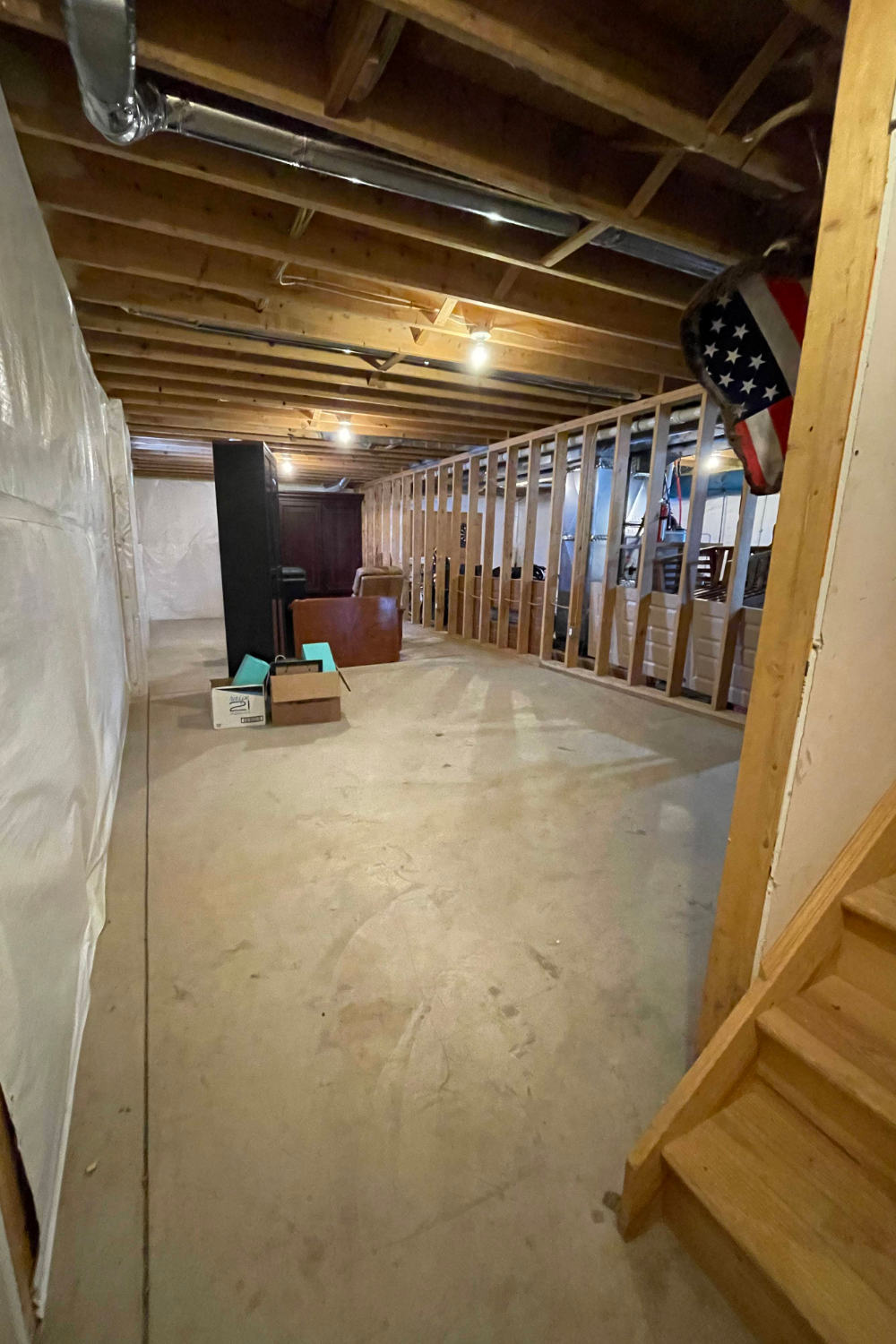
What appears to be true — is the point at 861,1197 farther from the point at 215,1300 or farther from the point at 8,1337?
the point at 8,1337

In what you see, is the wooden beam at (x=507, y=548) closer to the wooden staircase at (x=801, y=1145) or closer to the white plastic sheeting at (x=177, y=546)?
the white plastic sheeting at (x=177, y=546)

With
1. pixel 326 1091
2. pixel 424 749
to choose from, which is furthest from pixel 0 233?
pixel 424 749

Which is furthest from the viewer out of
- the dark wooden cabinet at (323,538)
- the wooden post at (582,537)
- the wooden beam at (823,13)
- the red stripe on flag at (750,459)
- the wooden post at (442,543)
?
the dark wooden cabinet at (323,538)

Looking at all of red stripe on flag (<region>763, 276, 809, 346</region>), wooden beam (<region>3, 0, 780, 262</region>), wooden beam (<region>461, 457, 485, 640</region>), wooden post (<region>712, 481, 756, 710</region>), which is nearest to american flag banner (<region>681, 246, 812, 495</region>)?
red stripe on flag (<region>763, 276, 809, 346</region>)

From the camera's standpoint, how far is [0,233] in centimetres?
112

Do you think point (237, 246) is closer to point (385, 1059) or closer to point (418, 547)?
point (385, 1059)

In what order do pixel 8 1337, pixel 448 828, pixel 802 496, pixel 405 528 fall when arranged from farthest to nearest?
pixel 405 528 < pixel 448 828 < pixel 802 496 < pixel 8 1337

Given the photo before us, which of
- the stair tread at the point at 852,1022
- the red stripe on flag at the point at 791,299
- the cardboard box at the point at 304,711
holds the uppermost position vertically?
the red stripe on flag at the point at 791,299

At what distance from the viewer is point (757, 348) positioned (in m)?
1.46

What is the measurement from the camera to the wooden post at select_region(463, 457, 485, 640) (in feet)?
21.2

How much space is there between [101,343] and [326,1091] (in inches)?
164

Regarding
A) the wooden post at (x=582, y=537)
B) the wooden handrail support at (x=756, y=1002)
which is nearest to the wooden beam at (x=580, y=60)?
the wooden handrail support at (x=756, y=1002)

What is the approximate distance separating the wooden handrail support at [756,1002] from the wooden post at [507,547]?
16.0 feet

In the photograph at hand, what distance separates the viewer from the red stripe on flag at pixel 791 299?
1.41 m
